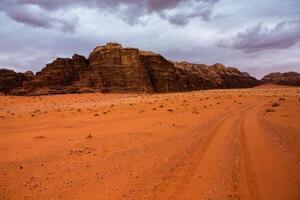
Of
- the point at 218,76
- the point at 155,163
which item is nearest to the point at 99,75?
the point at 218,76

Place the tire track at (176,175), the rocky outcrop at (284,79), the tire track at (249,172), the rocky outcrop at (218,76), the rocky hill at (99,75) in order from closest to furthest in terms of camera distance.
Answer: the tire track at (249,172) → the tire track at (176,175) → the rocky hill at (99,75) → the rocky outcrop at (218,76) → the rocky outcrop at (284,79)

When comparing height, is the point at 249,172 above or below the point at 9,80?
below

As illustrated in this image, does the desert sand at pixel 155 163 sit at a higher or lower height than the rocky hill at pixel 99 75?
lower

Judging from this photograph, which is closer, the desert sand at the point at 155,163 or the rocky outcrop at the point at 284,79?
the desert sand at the point at 155,163

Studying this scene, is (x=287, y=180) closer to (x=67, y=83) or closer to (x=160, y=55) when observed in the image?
(x=67, y=83)

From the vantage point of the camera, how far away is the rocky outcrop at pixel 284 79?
352ft

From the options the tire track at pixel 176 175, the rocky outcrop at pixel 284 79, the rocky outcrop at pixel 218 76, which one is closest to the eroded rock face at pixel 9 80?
the rocky outcrop at pixel 218 76

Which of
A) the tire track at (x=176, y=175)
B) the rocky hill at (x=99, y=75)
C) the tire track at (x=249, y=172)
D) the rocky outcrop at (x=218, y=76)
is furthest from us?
the rocky outcrop at (x=218, y=76)

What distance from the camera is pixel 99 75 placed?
5766cm

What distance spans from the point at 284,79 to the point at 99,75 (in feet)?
266

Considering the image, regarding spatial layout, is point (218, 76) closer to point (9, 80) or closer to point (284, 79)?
point (284, 79)

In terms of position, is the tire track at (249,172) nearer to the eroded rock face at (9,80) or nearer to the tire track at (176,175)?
the tire track at (176,175)

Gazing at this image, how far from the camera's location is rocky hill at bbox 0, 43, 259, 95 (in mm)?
54188

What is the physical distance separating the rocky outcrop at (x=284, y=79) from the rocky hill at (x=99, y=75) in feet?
192
